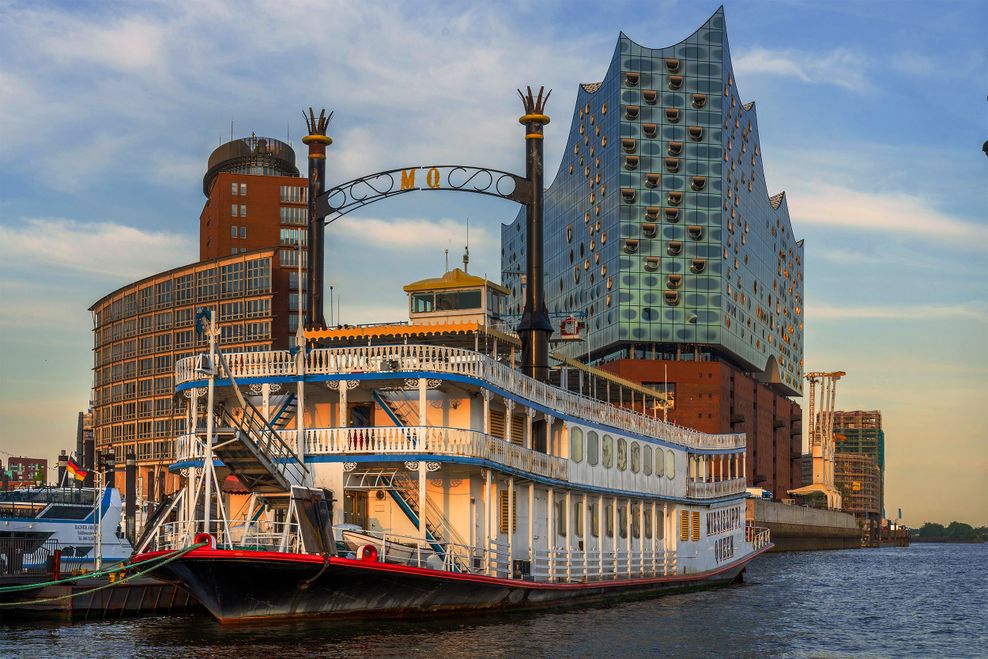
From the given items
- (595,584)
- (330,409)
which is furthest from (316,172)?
(595,584)

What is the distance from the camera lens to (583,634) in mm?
32406

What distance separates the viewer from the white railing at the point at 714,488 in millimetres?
48728

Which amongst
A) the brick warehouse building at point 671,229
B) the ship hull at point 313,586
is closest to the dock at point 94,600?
the ship hull at point 313,586

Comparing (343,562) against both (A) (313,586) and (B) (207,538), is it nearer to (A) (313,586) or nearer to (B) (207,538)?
(A) (313,586)

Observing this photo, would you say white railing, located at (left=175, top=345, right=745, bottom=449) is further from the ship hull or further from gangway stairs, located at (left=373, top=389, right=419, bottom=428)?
the ship hull

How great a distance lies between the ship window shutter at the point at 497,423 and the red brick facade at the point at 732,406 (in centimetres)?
8295

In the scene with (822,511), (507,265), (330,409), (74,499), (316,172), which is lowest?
(822,511)

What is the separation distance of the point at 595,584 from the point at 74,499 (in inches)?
1012

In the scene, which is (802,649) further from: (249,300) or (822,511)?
(822,511)

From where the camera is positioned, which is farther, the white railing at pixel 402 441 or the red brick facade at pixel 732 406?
the red brick facade at pixel 732 406

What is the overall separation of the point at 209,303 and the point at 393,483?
9429 centimetres

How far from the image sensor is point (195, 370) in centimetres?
3325

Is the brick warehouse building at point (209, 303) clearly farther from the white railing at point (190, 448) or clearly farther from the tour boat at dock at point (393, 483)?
the white railing at point (190, 448)

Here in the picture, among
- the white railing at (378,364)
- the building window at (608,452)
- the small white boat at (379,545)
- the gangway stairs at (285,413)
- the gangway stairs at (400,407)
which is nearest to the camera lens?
the small white boat at (379,545)
